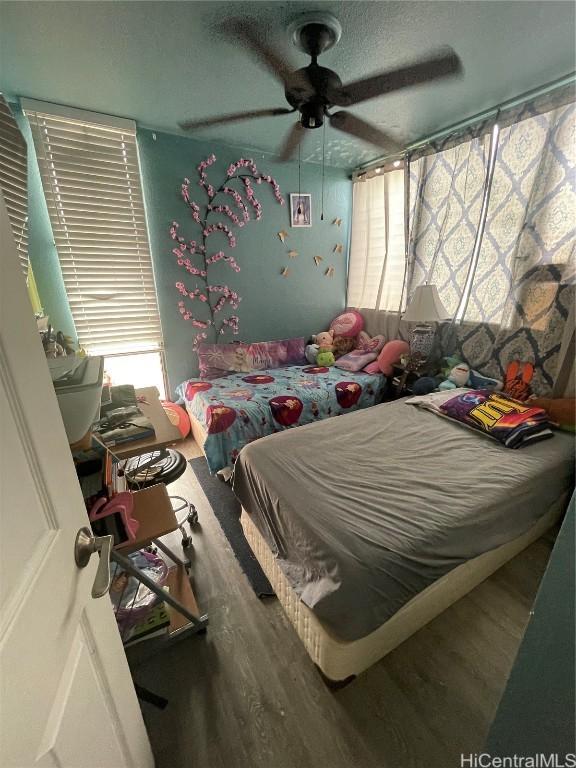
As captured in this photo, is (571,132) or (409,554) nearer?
(409,554)

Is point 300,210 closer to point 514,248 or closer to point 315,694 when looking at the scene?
point 514,248

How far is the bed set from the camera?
1.13 m

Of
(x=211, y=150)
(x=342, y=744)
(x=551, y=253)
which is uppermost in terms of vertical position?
(x=211, y=150)

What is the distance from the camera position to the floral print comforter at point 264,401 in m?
2.40

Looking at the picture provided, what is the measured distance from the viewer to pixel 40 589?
1.52 feet

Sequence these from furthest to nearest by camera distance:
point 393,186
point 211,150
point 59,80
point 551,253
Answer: point 393,186 → point 211,150 → point 551,253 → point 59,80

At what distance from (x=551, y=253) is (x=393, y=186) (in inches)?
65.1

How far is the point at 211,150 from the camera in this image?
2.83 m

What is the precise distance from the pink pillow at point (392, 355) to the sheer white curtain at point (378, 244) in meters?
0.38

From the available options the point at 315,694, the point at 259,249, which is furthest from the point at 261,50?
the point at 315,694

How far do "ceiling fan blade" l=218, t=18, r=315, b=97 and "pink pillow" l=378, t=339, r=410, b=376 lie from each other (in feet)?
6.84

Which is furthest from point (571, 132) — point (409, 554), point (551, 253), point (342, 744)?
point (342, 744)

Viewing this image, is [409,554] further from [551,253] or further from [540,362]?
[551,253]

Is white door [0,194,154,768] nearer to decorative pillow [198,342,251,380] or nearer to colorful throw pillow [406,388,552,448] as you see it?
colorful throw pillow [406,388,552,448]
